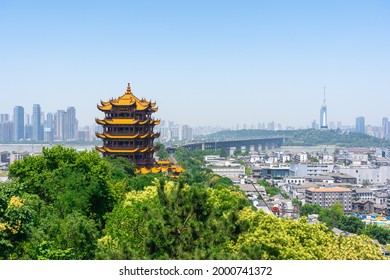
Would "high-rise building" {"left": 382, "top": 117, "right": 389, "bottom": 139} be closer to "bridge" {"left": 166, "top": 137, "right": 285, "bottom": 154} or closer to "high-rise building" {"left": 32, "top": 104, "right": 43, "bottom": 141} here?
"bridge" {"left": 166, "top": 137, "right": 285, "bottom": 154}

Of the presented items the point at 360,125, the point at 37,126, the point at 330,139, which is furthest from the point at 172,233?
the point at 360,125

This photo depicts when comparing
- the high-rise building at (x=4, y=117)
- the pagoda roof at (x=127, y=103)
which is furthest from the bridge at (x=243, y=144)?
the pagoda roof at (x=127, y=103)

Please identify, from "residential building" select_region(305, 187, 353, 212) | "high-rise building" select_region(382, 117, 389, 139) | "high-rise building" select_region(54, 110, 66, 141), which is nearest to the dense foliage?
"residential building" select_region(305, 187, 353, 212)

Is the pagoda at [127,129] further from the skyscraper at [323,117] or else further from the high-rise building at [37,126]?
the skyscraper at [323,117]

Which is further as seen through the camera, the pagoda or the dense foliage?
the pagoda

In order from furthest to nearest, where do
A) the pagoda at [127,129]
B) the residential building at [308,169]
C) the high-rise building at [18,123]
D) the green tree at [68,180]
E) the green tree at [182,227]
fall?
1. the high-rise building at [18,123]
2. the residential building at [308,169]
3. the pagoda at [127,129]
4. the green tree at [68,180]
5. the green tree at [182,227]

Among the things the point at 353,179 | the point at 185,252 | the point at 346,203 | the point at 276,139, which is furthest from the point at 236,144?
the point at 185,252

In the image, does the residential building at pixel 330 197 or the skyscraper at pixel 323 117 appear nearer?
the residential building at pixel 330 197
